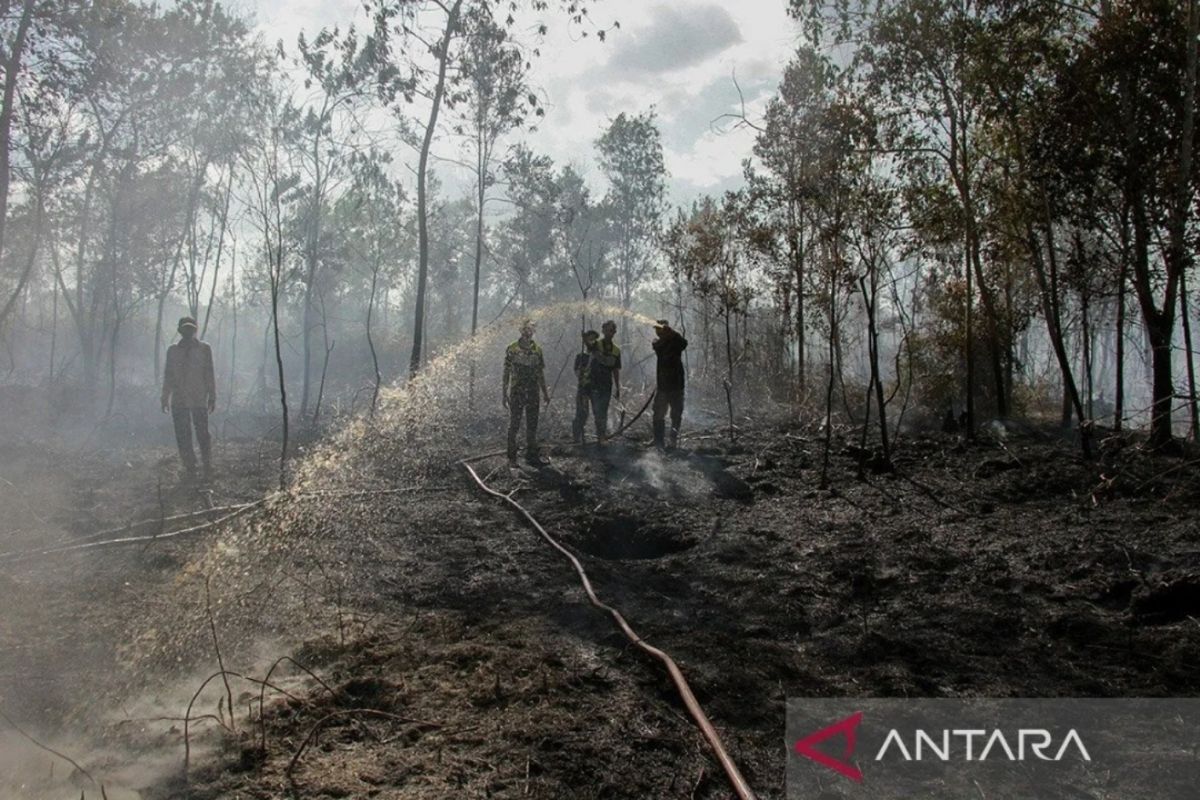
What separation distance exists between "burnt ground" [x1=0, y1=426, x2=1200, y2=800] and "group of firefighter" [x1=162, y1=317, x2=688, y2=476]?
1841 millimetres

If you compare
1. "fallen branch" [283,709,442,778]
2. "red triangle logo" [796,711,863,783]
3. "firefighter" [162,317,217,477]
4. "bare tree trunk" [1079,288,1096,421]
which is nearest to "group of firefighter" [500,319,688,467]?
"firefighter" [162,317,217,477]

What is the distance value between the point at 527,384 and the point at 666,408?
217 cm

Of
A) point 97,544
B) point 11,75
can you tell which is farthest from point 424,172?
point 97,544

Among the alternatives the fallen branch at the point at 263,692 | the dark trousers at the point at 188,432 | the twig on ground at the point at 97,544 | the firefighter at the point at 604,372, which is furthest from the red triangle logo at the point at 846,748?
the dark trousers at the point at 188,432

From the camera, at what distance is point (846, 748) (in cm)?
330

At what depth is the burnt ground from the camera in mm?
3186

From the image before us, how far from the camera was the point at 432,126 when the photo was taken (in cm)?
1831

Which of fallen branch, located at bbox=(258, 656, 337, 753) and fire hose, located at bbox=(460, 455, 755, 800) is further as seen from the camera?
fallen branch, located at bbox=(258, 656, 337, 753)

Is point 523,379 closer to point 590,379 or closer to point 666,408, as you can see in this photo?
point 590,379

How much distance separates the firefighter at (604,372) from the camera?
10883 mm

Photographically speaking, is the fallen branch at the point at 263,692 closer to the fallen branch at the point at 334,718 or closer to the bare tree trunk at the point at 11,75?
the fallen branch at the point at 334,718

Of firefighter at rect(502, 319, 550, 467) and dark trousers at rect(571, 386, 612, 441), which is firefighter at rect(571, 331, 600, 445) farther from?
firefighter at rect(502, 319, 550, 467)

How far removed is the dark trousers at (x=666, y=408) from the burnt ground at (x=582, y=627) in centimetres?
267

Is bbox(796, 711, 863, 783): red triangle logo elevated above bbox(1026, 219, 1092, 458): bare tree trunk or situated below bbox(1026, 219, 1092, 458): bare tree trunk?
below
